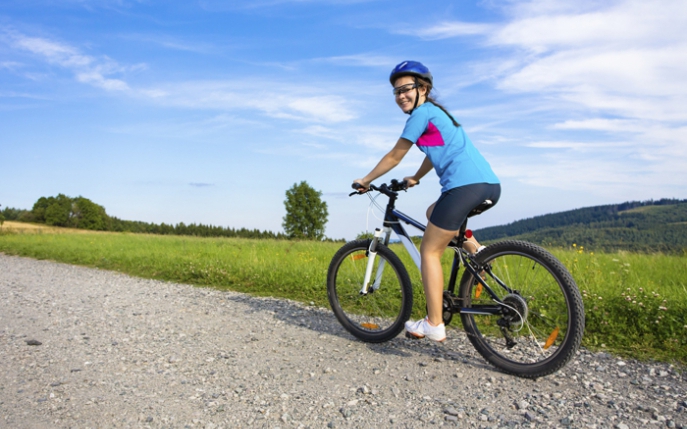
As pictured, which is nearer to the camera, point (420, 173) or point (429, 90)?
point (429, 90)

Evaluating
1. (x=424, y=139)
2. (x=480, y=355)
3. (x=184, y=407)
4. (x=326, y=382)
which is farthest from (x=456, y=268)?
(x=184, y=407)

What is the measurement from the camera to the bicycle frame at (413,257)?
14.1 ft

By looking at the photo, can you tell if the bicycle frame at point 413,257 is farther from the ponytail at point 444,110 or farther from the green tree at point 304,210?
the green tree at point 304,210

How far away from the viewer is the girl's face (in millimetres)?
4473

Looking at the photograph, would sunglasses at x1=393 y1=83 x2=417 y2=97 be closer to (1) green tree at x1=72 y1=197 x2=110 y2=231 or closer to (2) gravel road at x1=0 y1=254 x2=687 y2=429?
(2) gravel road at x1=0 y1=254 x2=687 y2=429

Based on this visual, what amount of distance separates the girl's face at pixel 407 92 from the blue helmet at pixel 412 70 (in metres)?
0.05

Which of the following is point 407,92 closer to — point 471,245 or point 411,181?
point 411,181

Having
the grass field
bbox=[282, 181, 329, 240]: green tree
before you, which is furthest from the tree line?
the grass field

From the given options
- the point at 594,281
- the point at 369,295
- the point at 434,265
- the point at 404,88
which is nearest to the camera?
the point at 434,265

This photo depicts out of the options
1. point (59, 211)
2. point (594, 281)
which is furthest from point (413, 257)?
point (59, 211)

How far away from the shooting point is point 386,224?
5.25 m

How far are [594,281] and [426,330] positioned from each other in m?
3.24

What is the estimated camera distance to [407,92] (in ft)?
14.7

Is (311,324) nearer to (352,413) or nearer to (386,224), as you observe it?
(386,224)
